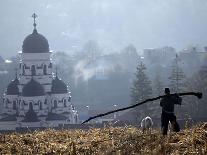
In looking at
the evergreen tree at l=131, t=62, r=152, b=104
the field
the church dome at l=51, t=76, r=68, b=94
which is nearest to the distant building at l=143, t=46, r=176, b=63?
the evergreen tree at l=131, t=62, r=152, b=104

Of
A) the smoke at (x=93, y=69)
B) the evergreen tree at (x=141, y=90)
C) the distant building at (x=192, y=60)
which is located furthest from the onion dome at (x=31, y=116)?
the distant building at (x=192, y=60)

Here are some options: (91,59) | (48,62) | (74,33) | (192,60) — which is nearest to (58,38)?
(74,33)

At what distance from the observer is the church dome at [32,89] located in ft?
143

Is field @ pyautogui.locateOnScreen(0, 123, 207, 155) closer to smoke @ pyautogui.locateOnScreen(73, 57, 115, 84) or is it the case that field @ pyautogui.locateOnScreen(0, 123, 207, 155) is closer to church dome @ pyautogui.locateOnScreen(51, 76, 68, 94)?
church dome @ pyautogui.locateOnScreen(51, 76, 68, 94)

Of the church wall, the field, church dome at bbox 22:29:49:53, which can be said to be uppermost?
church dome at bbox 22:29:49:53

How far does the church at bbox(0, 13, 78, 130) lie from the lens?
42.8 m

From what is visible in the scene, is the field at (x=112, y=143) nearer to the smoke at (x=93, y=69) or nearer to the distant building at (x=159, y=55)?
the smoke at (x=93, y=69)

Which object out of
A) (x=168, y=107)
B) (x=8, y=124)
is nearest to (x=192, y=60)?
(x=8, y=124)

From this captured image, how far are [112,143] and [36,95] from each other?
36979 millimetres

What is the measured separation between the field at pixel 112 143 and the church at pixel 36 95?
33.8m

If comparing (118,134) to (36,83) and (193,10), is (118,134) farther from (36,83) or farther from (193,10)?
(193,10)

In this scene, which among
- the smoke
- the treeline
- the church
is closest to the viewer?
the church

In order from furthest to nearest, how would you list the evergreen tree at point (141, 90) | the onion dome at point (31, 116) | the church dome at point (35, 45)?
the evergreen tree at point (141, 90), the church dome at point (35, 45), the onion dome at point (31, 116)

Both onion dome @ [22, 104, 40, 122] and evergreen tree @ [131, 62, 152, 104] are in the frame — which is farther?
evergreen tree @ [131, 62, 152, 104]
